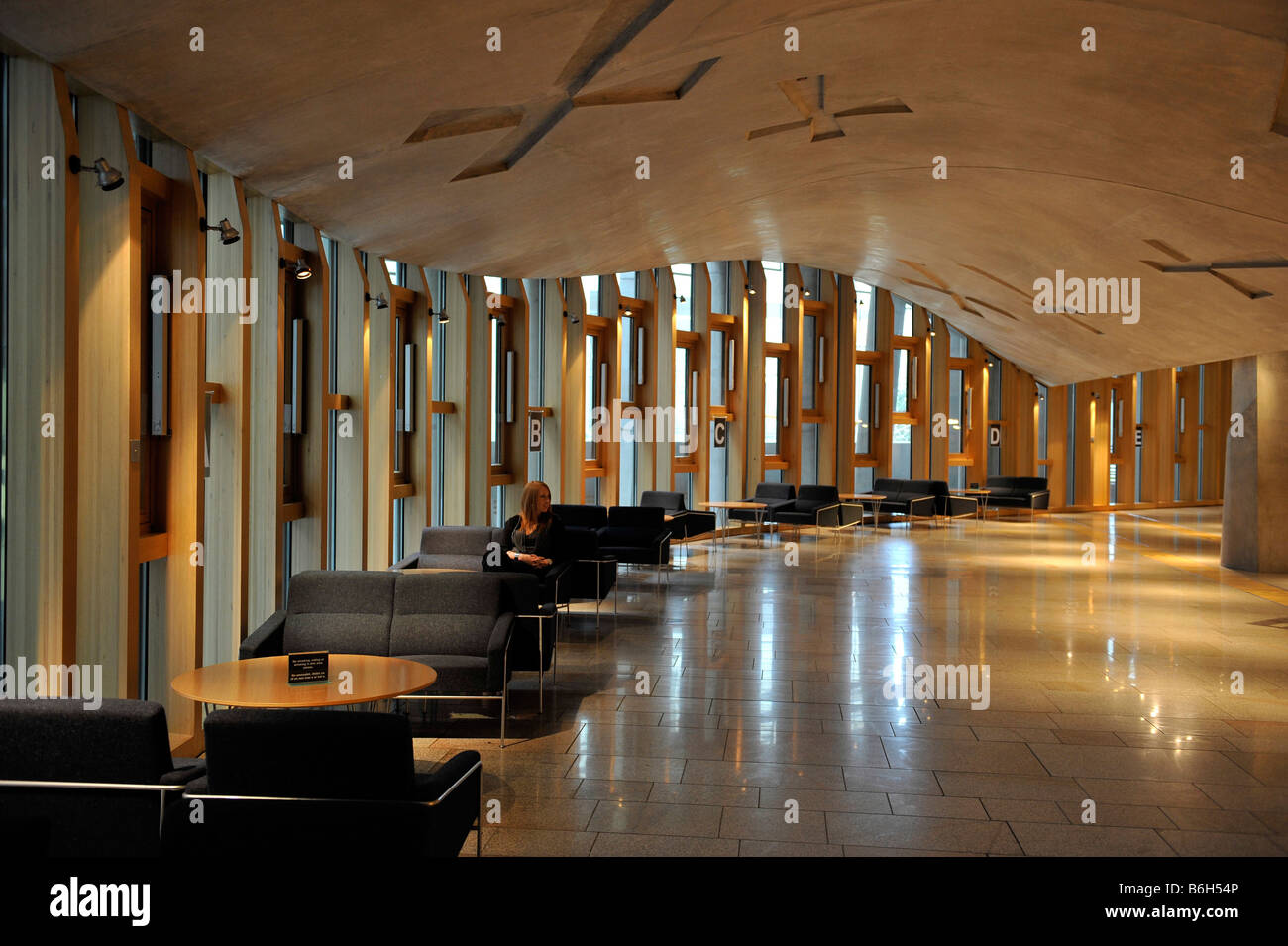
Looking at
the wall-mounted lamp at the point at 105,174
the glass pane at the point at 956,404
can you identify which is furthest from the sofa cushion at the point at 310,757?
the glass pane at the point at 956,404

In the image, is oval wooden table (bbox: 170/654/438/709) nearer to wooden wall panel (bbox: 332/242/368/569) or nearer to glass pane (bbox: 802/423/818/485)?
wooden wall panel (bbox: 332/242/368/569)

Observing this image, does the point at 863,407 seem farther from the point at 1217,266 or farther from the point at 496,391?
the point at 1217,266

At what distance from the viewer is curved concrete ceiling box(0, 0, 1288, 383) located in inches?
208

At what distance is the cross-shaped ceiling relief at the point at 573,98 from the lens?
616 cm

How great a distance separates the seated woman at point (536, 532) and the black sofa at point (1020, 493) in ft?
58.4

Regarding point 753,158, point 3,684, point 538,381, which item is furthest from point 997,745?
point 538,381

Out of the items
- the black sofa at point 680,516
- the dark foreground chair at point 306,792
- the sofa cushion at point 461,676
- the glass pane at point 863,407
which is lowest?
the sofa cushion at point 461,676

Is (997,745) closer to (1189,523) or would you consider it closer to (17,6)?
(17,6)

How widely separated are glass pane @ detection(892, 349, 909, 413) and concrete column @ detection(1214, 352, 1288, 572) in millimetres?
9459

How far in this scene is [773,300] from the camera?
20484 mm

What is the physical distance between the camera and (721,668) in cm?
784

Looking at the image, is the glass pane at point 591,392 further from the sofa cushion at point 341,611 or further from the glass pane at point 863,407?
the sofa cushion at point 341,611

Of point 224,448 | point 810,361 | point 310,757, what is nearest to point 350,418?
point 224,448
